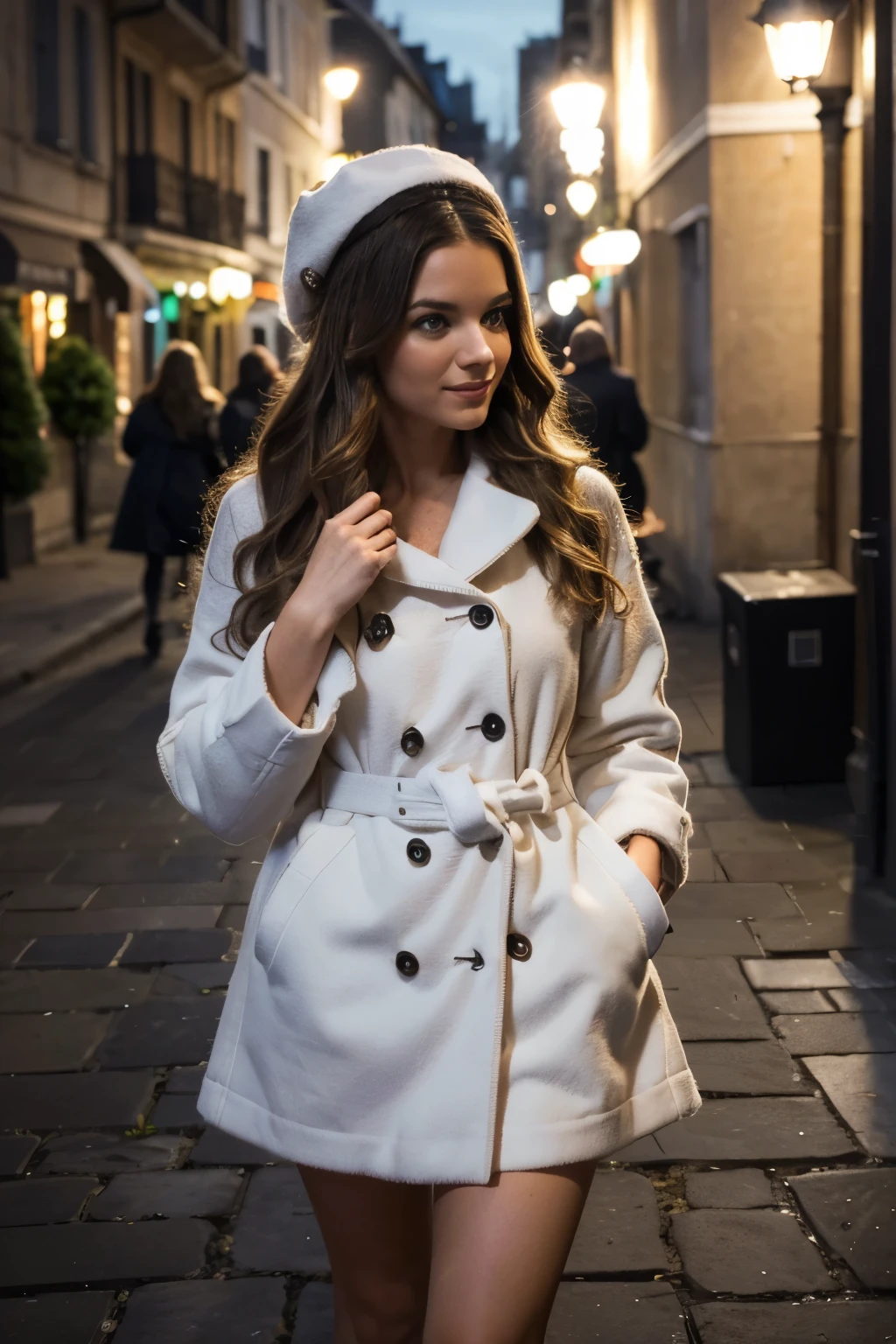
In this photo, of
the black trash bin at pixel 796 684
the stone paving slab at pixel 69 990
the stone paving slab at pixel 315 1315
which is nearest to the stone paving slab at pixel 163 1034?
the stone paving slab at pixel 69 990

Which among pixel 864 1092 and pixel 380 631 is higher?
pixel 380 631

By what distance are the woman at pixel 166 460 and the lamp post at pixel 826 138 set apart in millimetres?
3899

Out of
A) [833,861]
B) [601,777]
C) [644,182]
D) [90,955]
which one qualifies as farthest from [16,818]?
[644,182]

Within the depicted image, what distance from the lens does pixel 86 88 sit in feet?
80.0

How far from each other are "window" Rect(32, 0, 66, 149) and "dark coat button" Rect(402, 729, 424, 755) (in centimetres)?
→ 2084

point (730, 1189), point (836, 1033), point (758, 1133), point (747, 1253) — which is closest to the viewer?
point (747, 1253)

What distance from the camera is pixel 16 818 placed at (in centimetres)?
741

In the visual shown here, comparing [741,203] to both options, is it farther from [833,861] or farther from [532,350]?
[532,350]

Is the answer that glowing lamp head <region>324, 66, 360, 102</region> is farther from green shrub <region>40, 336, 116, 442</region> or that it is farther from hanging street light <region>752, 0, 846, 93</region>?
hanging street light <region>752, 0, 846, 93</region>

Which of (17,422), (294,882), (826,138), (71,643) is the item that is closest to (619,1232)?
(294,882)

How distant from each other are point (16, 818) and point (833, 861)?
340 cm

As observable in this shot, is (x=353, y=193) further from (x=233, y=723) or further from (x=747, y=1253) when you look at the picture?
(x=747, y=1253)

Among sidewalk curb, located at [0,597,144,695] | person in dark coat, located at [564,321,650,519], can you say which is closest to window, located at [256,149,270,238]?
sidewalk curb, located at [0,597,144,695]

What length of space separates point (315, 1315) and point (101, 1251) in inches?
20.9
